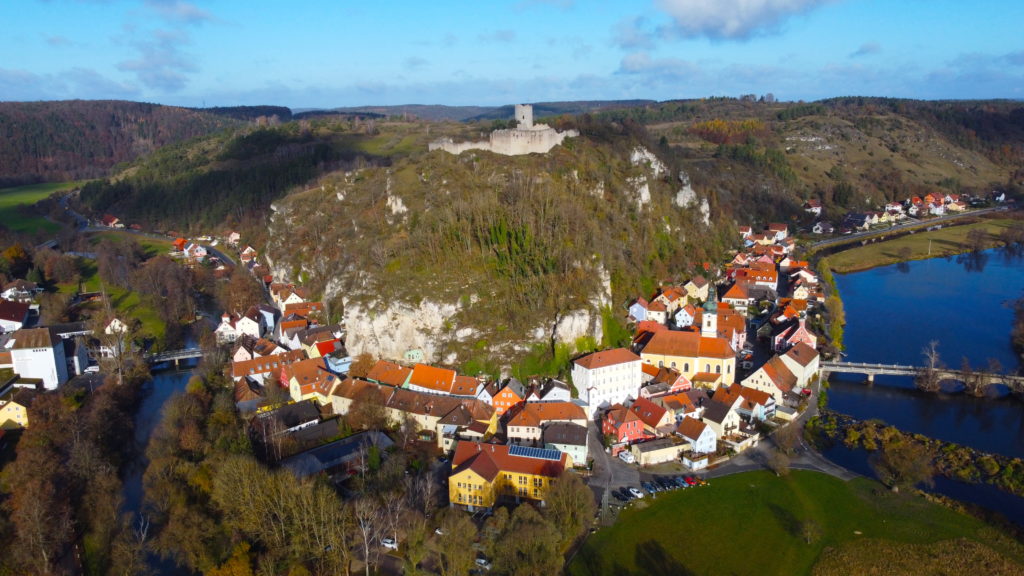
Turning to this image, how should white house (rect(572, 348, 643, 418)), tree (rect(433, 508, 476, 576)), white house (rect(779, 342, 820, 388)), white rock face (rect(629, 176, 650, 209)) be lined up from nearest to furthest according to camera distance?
tree (rect(433, 508, 476, 576))
white house (rect(572, 348, 643, 418))
white house (rect(779, 342, 820, 388))
white rock face (rect(629, 176, 650, 209))

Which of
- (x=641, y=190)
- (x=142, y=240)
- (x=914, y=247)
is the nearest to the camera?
(x=641, y=190)

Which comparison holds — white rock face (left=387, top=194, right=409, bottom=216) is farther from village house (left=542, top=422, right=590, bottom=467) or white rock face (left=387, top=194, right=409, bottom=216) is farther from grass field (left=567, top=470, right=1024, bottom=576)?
grass field (left=567, top=470, right=1024, bottom=576)


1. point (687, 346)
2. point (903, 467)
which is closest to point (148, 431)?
point (687, 346)

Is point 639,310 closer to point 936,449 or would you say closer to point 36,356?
point 936,449

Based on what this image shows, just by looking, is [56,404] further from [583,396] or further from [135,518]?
[583,396]

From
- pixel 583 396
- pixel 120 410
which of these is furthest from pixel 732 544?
pixel 120 410

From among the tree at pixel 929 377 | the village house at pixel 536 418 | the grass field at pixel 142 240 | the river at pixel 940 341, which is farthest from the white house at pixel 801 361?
the grass field at pixel 142 240

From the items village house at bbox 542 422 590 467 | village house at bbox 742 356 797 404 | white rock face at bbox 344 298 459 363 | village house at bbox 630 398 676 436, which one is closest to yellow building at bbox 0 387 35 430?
white rock face at bbox 344 298 459 363
